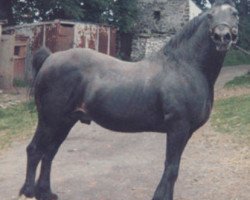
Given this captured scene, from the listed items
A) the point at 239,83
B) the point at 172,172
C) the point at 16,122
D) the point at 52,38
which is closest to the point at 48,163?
the point at 172,172

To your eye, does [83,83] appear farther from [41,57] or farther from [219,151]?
[219,151]

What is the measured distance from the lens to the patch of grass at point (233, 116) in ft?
37.0

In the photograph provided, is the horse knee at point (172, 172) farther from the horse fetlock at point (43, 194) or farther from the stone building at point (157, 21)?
the stone building at point (157, 21)

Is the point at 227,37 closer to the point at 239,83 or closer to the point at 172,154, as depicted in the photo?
the point at 172,154

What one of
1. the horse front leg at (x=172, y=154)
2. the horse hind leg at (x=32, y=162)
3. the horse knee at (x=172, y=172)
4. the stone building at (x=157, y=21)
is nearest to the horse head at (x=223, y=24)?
the horse front leg at (x=172, y=154)

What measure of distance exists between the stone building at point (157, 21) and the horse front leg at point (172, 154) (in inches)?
1042

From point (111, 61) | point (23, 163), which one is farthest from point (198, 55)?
point (23, 163)

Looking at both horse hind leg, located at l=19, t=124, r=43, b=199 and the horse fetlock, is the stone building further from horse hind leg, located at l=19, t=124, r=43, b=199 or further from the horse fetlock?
horse hind leg, located at l=19, t=124, r=43, b=199

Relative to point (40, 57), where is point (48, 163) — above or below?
below

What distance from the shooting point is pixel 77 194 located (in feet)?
21.7

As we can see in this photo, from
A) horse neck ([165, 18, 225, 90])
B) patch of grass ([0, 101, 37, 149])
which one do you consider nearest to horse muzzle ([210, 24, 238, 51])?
horse neck ([165, 18, 225, 90])

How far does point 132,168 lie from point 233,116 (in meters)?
5.49

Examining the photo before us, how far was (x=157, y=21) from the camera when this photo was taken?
33562 millimetres

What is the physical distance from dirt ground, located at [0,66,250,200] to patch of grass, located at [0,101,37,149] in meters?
0.68
